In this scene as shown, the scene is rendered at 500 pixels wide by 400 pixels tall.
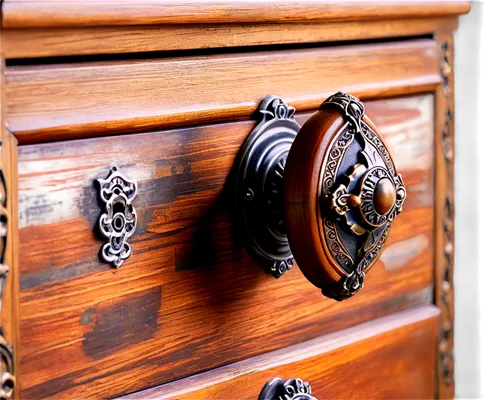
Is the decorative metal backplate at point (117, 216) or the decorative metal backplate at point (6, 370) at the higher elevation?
the decorative metal backplate at point (117, 216)

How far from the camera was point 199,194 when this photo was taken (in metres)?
0.75

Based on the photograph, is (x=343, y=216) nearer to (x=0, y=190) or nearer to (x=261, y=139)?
(x=261, y=139)

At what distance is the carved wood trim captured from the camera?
990mm

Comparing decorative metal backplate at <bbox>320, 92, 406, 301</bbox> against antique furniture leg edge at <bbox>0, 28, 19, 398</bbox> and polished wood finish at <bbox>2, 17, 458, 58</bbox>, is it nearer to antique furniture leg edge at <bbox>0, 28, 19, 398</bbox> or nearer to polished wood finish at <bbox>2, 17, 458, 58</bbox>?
polished wood finish at <bbox>2, 17, 458, 58</bbox>

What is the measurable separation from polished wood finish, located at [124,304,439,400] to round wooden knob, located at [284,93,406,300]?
12 cm

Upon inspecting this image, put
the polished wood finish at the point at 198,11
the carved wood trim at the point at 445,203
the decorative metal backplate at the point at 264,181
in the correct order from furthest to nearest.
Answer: the carved wood trim at the point at 445,203, the decorative metal backplate at the point at 264,181, the polished wood finish at the point at 198,11

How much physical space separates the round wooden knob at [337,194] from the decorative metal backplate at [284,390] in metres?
0.12

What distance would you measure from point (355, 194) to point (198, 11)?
0.64ft

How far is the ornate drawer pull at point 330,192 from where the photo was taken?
70 centimetres

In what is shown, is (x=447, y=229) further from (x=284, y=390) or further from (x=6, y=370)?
(x=6, y=370)

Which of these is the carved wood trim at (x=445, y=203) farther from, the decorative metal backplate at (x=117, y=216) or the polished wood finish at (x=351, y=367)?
the decorative metal backplate at (x=117, y=216)

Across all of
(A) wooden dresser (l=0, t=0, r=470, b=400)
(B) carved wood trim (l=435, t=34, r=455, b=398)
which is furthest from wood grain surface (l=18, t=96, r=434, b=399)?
(B) carved wood trim (l=435, t=34, r=455, b=398)

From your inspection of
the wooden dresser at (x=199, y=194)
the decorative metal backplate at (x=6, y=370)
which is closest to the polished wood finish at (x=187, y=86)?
the wooden dresser at (x=199, y=194)

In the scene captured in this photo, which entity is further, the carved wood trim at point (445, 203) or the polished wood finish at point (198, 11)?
the carved wood trim at point (445, 203)
